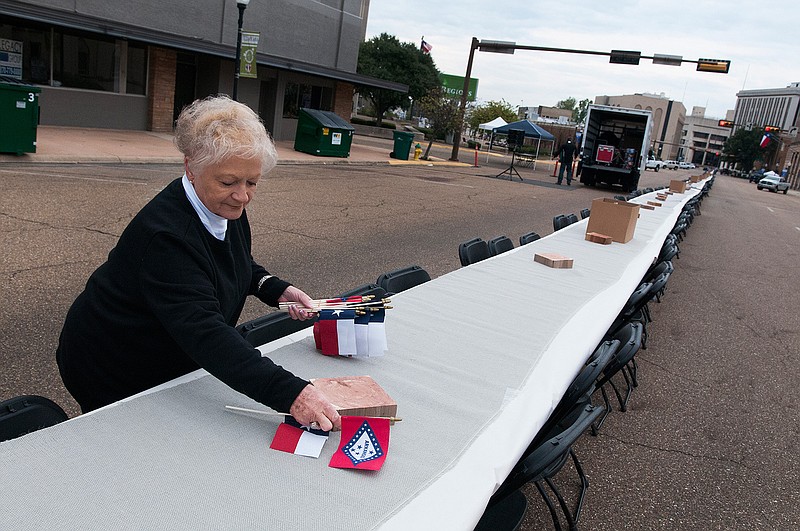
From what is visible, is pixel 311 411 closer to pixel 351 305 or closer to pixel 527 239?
pixel 351 305

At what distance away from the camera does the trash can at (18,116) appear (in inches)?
464

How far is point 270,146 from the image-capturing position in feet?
7.33

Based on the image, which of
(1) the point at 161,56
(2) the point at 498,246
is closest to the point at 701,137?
(1) the point at 161,56

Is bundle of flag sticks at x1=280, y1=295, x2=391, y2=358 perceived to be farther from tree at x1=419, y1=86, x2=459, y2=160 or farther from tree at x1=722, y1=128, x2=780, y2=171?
tree at x1=722, y1=128, x2=780, y2=171

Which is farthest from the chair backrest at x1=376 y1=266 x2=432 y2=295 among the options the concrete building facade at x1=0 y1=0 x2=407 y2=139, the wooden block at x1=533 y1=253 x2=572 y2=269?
the concrete building facade at x1=0 y1=0 x2=407 y2=139

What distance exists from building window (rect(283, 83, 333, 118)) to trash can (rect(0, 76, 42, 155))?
45.1 feet

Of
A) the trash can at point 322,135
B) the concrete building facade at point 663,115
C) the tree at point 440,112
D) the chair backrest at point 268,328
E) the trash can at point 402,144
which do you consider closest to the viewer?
the chair backrest at point 268,328

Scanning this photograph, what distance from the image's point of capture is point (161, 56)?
19969 millimetres

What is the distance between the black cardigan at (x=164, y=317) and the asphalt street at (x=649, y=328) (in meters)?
1.60

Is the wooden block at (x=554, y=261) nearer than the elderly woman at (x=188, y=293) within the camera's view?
No

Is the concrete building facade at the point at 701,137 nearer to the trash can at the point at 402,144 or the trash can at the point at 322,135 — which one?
the trash can at the point at 402,144

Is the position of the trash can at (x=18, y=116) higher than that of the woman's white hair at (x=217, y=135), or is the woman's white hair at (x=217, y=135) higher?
the woman's white hair at (x=217, y=135)

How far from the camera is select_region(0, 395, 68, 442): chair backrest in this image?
196cm

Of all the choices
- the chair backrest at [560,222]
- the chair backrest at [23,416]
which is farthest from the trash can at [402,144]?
the chair backrest at [23,416]
